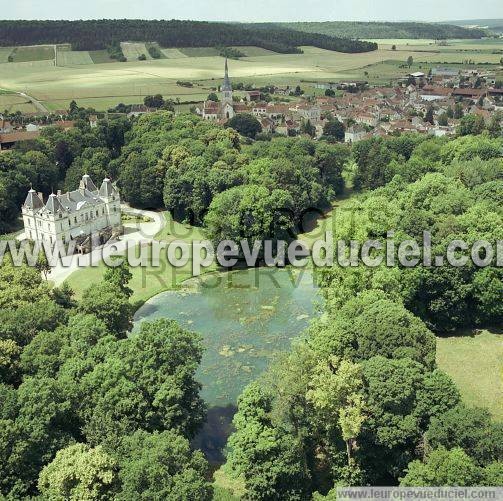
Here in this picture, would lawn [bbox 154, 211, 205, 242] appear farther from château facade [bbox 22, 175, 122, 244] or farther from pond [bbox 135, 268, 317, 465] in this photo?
pond [bbox 135, 268, 317, 465]

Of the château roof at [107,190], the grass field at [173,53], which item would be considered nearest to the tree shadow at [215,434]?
the château roof at [107,190]

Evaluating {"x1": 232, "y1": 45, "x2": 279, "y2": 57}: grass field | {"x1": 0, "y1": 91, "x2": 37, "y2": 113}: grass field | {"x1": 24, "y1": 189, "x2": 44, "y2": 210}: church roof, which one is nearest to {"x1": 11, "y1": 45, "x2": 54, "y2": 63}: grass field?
{"x1": 0, "y1": 91, "x2": 37, "y2": 113}: grass field

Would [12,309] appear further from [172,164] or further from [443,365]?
[172,164]

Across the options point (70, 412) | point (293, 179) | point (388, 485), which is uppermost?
point (293, 179)

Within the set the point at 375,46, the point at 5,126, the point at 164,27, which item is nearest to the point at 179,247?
the point at 5,126

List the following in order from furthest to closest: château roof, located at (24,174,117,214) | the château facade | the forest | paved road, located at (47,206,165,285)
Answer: the château facade → château roof, located at (24,174,117,214) → paved road, located at (47,206,165,285) → the forest

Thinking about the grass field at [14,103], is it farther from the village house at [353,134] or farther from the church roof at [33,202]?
the village house at [353,134]

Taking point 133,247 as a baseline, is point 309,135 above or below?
above
